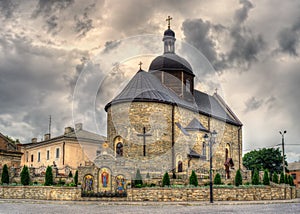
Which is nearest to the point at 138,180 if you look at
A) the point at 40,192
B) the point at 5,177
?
the point at 40,192

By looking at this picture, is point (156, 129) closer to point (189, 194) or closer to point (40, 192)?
point (189, 194)

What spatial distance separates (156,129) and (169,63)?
31.9 feet

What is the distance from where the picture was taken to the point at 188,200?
1081 inches

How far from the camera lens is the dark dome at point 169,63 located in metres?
42.5

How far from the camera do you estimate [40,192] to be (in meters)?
29.7

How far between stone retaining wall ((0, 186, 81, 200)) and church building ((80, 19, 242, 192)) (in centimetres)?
149

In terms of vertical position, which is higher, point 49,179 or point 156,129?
point 156,129

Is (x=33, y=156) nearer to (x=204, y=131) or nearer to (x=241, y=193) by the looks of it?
(x=204, y=131)

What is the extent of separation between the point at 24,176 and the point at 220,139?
22.5 m

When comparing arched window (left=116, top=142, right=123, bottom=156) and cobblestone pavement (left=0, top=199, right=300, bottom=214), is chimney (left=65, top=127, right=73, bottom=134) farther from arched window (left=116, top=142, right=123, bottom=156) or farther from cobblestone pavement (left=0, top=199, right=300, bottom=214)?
cobblestone pavement (left=0, top=199, right=300, bottom=214)

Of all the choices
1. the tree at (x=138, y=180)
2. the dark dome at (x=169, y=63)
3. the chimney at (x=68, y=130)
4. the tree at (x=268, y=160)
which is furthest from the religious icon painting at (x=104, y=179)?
the tree at (x=268, y=160)

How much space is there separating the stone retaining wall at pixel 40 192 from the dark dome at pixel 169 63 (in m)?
18.1

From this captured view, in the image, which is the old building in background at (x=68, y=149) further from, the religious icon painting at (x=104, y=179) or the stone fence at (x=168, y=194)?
the religious icon painting at (x=104, y=179)

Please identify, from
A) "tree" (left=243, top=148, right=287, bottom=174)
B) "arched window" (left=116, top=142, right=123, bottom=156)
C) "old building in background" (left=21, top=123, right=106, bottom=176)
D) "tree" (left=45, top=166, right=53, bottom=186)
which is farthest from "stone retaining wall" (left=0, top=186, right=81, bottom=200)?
"tree" (left=243, top=148, right=287, bottom=174)
